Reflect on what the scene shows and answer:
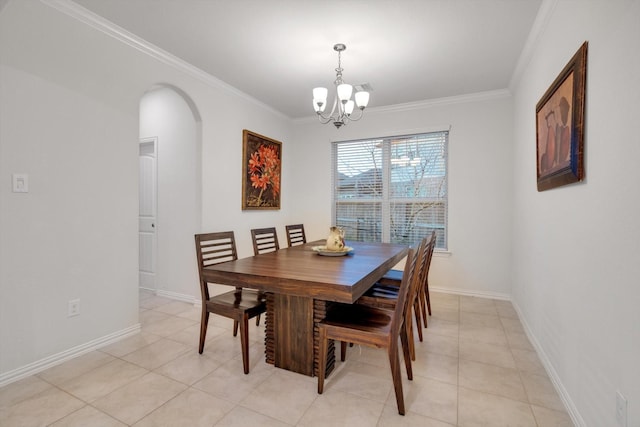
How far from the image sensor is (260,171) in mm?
4250

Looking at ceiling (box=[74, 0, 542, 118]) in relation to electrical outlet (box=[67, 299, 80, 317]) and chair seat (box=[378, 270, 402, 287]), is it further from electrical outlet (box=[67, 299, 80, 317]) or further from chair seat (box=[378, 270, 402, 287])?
electrical outlet (box=[67, 299, 80, 317])

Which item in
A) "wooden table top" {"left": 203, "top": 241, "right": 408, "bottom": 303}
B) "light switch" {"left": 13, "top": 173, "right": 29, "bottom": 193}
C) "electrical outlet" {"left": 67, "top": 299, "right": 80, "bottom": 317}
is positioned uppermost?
"light switch" {"left": 13, "top": 173, "right": 29, "bottom": 193}

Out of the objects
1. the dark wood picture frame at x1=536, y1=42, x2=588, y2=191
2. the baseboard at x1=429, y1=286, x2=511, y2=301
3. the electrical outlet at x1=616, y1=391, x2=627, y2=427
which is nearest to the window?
the baseboard at x1=429, y1=286, x2=511, y2=301

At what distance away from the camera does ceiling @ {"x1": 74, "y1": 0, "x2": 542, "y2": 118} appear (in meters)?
2.19

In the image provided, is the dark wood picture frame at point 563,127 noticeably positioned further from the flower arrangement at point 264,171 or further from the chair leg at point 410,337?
the flower arrangement at point 264,171

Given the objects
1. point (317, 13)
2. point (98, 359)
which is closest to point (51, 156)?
point (98, 359)

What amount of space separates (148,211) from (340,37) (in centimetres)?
313

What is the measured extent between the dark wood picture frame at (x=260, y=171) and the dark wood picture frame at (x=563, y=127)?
10.1 ft

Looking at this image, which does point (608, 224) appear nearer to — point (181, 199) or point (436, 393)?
point (436, 393)

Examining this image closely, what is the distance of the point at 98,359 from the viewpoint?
226 cm

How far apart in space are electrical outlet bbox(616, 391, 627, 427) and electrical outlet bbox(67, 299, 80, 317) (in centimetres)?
317

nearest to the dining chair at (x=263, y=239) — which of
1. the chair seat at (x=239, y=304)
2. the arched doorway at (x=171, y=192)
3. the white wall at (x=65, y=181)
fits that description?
the chair seat at (x=239, y=304)

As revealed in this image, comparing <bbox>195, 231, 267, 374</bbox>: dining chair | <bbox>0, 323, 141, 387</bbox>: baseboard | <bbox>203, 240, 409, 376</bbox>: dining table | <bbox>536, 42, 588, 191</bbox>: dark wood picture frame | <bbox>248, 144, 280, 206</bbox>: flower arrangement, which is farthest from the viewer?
<bbox>248, 144, 280, 206</bbox>: flower arrangement

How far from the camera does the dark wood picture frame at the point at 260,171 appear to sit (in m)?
3.96
